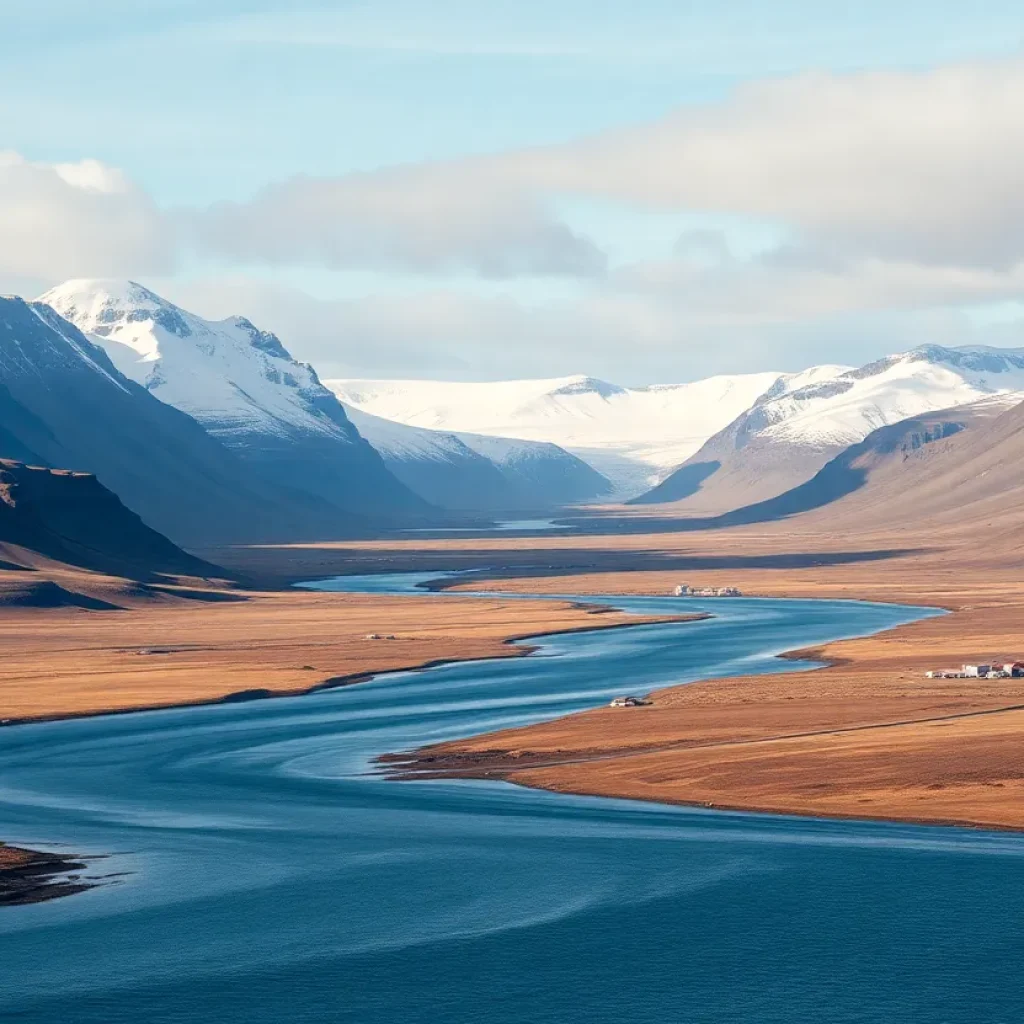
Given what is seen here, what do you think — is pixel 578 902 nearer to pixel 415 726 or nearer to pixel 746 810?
pixel 746 810

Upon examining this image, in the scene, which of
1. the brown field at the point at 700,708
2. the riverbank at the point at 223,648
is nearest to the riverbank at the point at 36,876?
the brown field at the point at 700,708

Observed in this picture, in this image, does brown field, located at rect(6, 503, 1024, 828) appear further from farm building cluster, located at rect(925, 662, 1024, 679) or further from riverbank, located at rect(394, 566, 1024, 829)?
farm building cluster, located at rect(925, 662, 1024, 679)

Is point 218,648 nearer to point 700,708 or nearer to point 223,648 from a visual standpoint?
point 223,648

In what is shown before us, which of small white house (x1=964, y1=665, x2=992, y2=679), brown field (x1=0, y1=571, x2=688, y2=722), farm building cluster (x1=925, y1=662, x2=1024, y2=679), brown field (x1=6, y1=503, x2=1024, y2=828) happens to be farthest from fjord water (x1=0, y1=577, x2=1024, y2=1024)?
small white house (x1=964, y1=665, x2=992, y2=679)

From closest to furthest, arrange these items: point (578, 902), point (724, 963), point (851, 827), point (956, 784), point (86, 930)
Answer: point (724, 963), point (86, 930), point (578, 902), point (851, 827), point (956, 784)

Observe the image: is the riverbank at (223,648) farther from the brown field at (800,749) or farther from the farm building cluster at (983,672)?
the farm building cluster at (983,672)

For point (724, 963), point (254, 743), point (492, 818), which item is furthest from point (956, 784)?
point (254, 743)
